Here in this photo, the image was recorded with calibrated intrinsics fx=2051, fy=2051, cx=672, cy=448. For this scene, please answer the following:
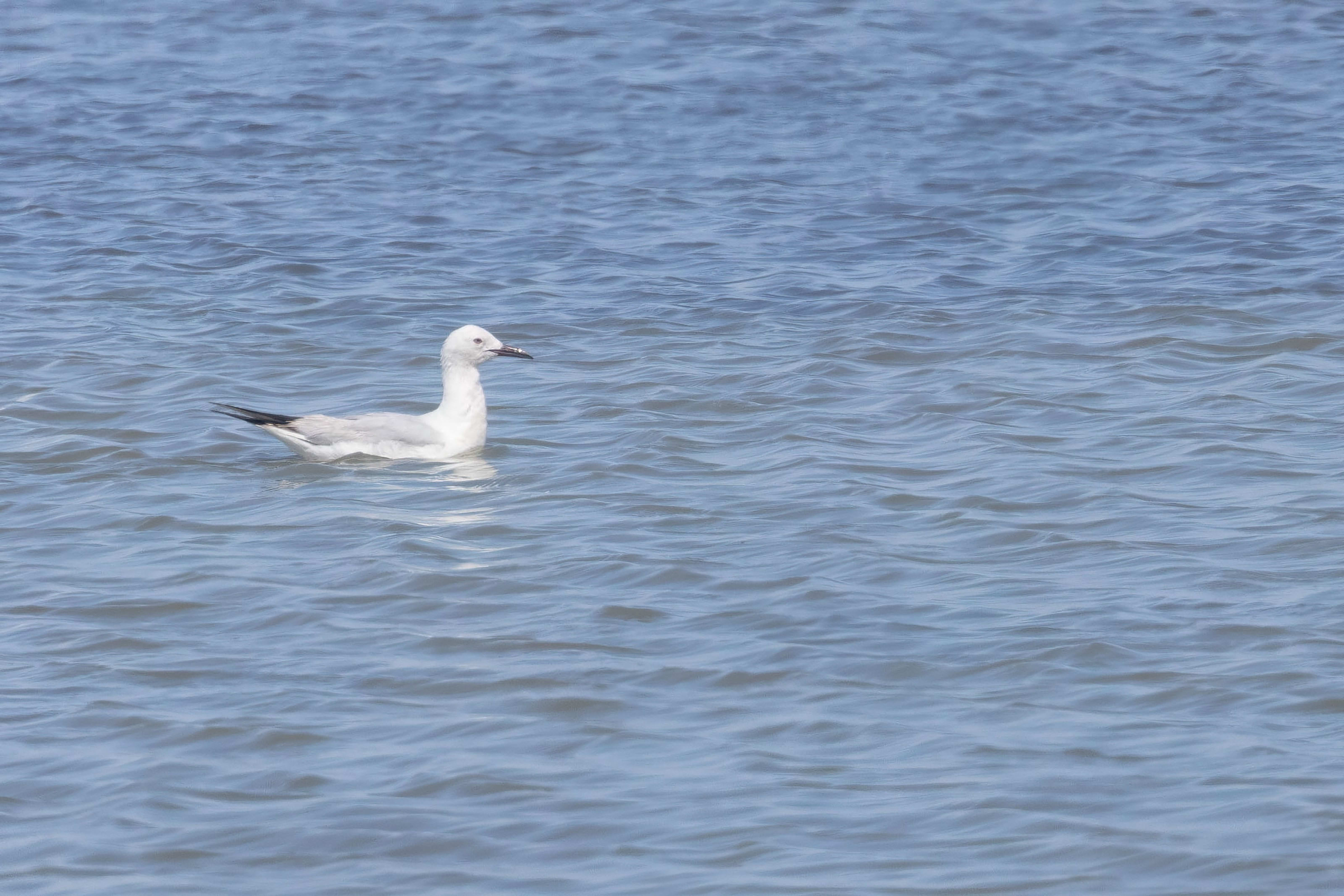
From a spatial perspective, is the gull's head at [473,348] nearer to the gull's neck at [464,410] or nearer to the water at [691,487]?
the gull's neck at [464,410]

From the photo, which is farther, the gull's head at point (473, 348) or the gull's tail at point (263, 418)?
the gull's head at point (473, 348)

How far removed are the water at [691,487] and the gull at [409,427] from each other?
164mm

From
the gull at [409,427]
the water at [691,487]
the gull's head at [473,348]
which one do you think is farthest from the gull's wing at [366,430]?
the gull's head at [473,348]

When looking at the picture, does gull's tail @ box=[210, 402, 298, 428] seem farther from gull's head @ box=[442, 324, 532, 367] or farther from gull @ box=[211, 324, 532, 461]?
gull's head @ box=[442, 324, 532, 367]

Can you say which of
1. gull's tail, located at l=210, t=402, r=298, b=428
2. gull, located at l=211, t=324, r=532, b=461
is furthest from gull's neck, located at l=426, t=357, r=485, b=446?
gull's tail, located at l=210, t=402, r=298, b=428

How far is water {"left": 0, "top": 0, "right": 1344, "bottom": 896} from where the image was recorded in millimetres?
6145

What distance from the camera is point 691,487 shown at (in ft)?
32.3

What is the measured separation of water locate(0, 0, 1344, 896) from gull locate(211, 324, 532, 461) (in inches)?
6.4

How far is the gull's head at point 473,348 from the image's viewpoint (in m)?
11.0

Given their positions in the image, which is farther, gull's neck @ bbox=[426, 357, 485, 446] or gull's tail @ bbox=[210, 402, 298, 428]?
gull's neck @ bbox=[426, 357, 485, 446]

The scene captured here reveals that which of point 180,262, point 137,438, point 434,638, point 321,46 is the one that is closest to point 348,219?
point 180,262

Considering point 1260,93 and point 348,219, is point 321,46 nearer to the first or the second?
point 348,219

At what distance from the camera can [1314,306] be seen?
12.5 m

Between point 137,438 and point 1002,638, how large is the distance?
5.34 meters
